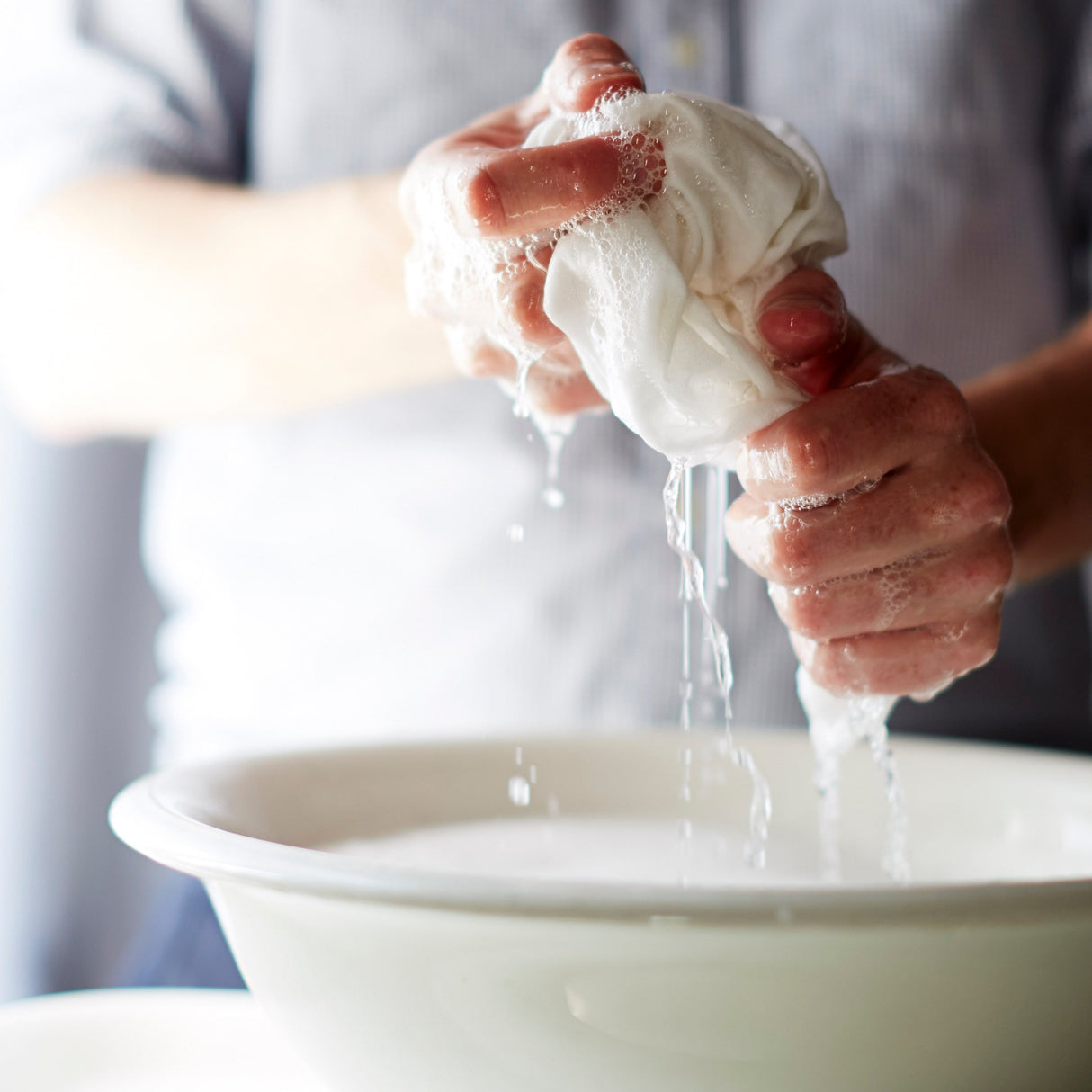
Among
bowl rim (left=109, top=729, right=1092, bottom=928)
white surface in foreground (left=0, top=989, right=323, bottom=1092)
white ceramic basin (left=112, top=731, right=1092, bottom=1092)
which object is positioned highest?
bowl rim (left=109, top=729, right=1092, bottom=928)

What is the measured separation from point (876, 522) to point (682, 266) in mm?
104

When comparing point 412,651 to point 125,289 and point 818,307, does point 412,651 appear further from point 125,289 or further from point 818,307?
point 818,307

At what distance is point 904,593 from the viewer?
1.30 feet

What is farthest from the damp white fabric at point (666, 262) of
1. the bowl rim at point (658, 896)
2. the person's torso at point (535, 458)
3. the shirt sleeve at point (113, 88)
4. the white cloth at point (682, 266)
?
the shirt sleeve at point (113, 88)

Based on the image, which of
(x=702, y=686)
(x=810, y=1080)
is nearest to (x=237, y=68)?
(x=702, y=686)

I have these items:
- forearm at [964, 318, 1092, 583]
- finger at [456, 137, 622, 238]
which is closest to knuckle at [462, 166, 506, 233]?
finger at [456, 137, 622, 238]

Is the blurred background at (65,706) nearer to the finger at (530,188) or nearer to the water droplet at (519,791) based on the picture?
the water droplet at (519,791)

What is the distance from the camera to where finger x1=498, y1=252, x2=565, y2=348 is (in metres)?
0.35

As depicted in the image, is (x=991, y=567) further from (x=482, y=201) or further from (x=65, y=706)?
(x=65, y=706)

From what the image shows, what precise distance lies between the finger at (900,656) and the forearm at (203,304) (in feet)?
0.94

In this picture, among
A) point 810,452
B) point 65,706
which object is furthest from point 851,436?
point 65,706

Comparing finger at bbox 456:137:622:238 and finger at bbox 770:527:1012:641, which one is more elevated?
finger at bbox 456:137:622:238

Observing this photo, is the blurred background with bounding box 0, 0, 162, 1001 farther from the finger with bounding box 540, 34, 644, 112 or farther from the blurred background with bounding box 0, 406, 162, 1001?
the finger with bounding box 540, 34, 644, 112

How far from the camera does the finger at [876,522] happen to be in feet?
1.23
